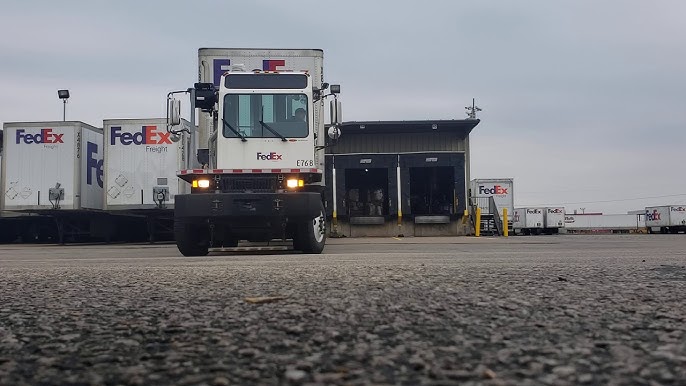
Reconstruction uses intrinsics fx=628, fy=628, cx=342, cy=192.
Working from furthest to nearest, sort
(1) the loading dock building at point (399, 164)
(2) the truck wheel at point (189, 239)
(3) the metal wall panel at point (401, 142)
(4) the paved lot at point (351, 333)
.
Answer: (3) the metal wall panel at point (401, 142), (1) the loading dock building at point (399, 164), (2) the truck wheel at point (189, 239), (4) the paved lot at point (351, 333)

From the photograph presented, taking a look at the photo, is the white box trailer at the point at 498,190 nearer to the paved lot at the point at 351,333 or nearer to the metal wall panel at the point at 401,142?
the metal wall panel at the point at 401,142

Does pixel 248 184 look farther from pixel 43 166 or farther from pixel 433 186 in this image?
pixel 433 186

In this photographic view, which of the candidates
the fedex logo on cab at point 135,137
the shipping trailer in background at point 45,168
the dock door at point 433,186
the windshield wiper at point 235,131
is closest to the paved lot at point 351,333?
the windshield wiper at point 235,131

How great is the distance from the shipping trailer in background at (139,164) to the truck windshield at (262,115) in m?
7.73

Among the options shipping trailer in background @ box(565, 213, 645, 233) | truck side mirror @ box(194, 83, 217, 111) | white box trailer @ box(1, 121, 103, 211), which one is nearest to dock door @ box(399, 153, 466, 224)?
white box trailer @ box(1, 121, 103, 211)

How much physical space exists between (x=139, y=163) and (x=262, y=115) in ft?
28.9

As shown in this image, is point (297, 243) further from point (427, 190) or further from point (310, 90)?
point (427, 190)

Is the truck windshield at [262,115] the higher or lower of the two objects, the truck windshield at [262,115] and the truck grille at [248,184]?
the higher

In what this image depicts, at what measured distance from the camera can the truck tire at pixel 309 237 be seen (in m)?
10.4

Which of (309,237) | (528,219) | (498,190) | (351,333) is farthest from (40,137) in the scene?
(528,219)

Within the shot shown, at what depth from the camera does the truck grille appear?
10430 millimetres

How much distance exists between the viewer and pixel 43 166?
1916 cm

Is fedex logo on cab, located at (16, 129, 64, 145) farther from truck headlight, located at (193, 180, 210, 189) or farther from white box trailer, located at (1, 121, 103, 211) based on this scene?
truck headlight, located at (193, 180, 210, 189)

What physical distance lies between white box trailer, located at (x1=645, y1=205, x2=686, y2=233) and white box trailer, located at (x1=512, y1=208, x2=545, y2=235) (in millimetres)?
8183
